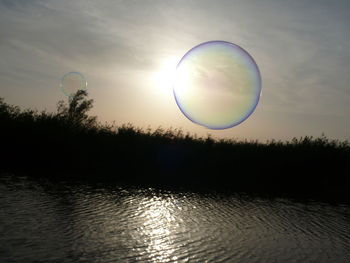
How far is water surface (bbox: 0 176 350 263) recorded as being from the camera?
30.5 feet

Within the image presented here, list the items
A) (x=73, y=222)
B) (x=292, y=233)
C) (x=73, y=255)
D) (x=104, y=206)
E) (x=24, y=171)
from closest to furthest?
(x=73, y=255) < (x=73, y=222) < (x=292, y=233) < (x=104, y=206) < (x=24, y=171)

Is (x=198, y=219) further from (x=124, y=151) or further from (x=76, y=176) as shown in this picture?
(x=124, y=151)

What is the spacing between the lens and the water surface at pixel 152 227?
930 centimetres

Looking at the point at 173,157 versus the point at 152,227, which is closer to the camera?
the point at 152,227

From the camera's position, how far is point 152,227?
11.9m

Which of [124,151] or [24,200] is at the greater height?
[124,151]

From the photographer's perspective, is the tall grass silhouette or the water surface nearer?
the water surface

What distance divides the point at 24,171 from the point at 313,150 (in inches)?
887

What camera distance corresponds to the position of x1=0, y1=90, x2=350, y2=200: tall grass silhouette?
24297 mm

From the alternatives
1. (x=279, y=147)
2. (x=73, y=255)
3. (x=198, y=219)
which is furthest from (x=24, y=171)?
(x=279, y=147)

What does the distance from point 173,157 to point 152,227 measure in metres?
16.4

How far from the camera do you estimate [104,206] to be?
1421cm

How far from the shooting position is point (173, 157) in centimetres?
2820

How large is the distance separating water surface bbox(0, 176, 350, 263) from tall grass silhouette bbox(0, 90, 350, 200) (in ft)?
18.2
